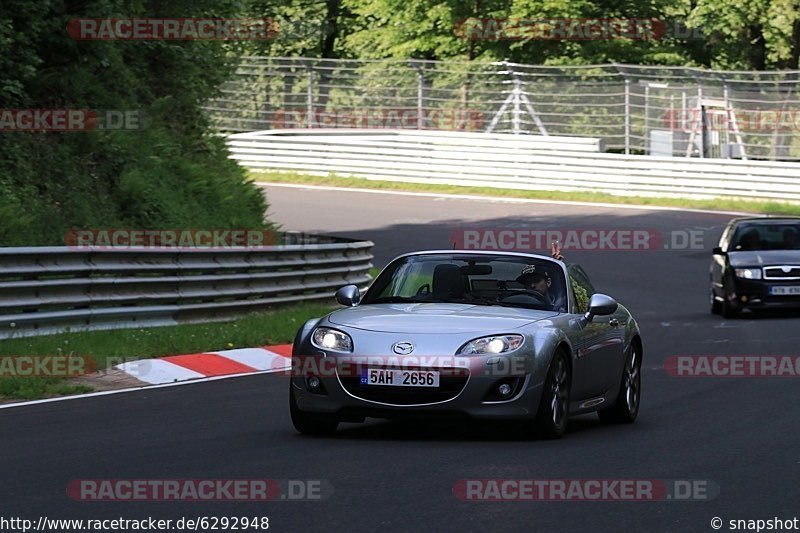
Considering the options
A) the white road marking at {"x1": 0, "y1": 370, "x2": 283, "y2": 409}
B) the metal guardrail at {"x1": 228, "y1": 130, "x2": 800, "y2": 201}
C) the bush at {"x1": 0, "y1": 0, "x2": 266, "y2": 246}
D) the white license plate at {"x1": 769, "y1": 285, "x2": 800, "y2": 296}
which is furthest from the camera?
the metal guardrail at {"x1": 228, "y1": 130, "x2": 800, "y2": 201}

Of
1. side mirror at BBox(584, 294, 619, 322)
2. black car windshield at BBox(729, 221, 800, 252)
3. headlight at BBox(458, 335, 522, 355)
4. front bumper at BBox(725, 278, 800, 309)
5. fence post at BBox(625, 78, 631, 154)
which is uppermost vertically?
fence post at BBox(625, 78, 631, 154)

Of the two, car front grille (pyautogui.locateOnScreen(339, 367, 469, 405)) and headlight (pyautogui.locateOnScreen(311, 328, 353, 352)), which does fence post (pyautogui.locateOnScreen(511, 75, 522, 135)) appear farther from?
car front grille (pyautogui.locateOnScreen(339, 367, 469, 405))

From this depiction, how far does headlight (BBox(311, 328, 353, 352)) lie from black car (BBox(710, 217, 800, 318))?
14279 millimetres

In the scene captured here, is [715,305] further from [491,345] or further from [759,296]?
[491,345]

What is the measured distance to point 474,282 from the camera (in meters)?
11.3

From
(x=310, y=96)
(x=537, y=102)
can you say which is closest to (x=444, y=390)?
(x=537, y=102)

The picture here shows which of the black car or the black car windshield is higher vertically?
the black car windshield

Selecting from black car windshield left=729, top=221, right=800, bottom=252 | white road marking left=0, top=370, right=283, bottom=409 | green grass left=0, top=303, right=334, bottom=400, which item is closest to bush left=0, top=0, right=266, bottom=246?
green grass left=0, top=303, right=334, bottom=400

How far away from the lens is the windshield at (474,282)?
439 inches

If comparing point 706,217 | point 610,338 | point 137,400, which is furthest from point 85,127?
point 706,217

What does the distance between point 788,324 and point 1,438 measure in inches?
569

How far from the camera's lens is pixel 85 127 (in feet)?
71.9

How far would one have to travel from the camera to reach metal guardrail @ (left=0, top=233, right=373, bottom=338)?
49.5 feet

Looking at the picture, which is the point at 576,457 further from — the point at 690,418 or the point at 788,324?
the point at 788,324
